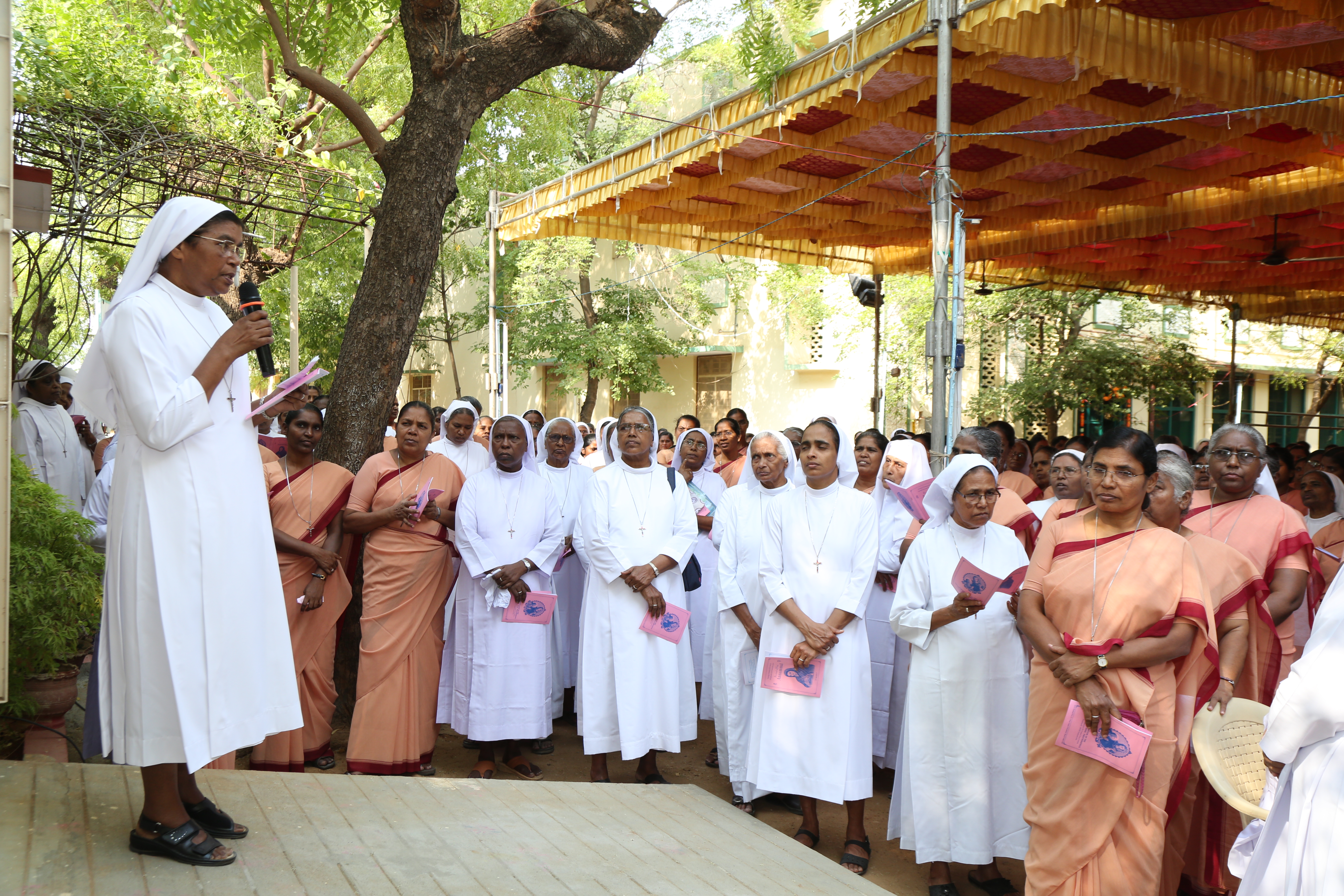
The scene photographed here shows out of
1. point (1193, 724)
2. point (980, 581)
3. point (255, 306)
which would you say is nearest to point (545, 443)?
point (980, 581)

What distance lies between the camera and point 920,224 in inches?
474

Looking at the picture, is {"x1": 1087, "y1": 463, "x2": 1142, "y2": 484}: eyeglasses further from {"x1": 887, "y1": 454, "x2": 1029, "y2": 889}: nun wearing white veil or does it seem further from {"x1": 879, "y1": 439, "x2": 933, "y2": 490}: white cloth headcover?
{"x1": 879, "y1": 439, "x2": 933, "y2": 490}: white cloth headcover

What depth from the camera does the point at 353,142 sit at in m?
14.8

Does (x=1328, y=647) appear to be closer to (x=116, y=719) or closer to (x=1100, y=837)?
(x=1100, y=837)

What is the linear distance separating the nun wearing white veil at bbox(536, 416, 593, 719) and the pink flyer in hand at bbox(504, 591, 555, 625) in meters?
0.79

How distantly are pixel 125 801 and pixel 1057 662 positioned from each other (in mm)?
3312

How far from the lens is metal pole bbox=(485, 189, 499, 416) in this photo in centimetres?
1299

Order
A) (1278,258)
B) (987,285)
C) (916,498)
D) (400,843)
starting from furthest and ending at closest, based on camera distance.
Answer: (987,285) → (1278,258) → (916,498) → (400,843)

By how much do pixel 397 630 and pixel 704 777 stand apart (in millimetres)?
2074

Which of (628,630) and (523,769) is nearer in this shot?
(628,630)

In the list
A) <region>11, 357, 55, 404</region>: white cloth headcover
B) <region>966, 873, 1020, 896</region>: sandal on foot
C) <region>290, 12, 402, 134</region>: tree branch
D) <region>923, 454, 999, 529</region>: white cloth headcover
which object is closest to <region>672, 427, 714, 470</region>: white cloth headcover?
<region>923, 454, 999, 529</region>: white cloth headcover

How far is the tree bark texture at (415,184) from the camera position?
6266 mm

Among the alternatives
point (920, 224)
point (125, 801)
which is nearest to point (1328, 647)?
point (125, 801)

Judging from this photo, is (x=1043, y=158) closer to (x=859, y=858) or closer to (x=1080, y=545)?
(x=1080, y=545)
